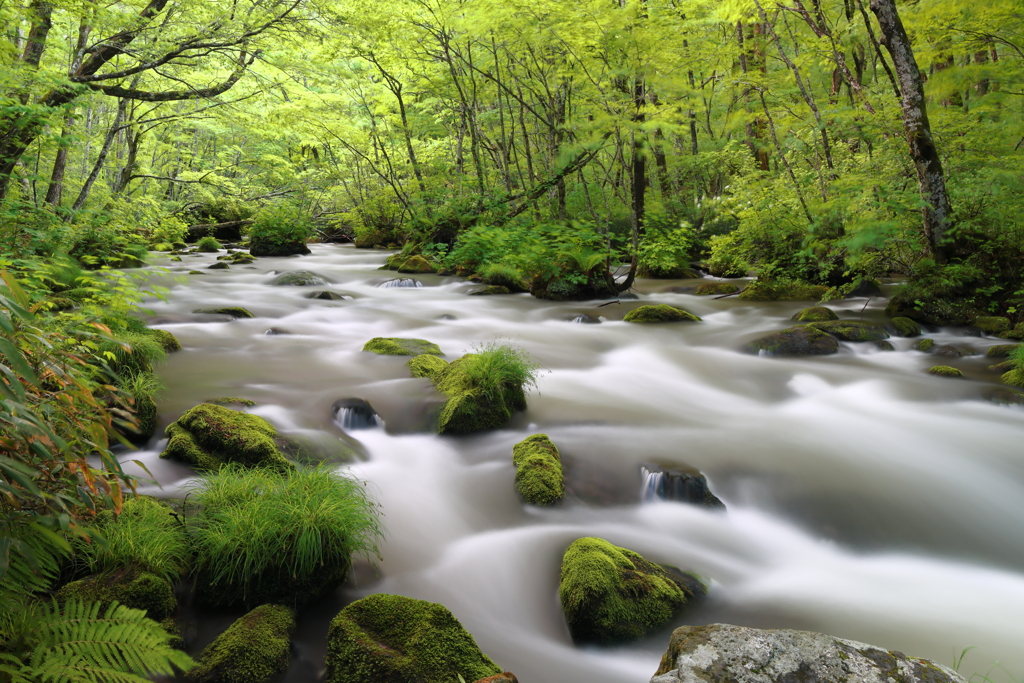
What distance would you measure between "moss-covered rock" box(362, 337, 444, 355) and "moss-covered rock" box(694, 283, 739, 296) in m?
6.94

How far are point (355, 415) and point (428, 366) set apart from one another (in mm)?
1212

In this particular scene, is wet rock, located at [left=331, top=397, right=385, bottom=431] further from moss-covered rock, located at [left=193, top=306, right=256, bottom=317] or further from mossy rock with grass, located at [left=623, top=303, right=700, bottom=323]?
mossy rock with grass, located at [left=623, top=303, right=700, bottom=323]

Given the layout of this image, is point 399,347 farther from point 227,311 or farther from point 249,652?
point 249,652

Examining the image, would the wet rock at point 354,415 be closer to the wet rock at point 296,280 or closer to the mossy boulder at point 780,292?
the wet rock at point 296,280

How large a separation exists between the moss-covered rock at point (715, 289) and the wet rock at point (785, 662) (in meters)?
10.4

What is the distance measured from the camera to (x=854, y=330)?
309 inches

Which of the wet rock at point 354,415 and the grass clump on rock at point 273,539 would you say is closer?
the grass clump on rock at point 273,539

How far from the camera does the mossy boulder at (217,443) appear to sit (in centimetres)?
368

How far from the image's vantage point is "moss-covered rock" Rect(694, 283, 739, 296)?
38.4 ft

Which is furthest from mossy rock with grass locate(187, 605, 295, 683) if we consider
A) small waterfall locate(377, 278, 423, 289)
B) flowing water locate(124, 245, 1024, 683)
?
small waterfall locate(377, 278, 423, 289)

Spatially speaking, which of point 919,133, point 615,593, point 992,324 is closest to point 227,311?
point 615,593

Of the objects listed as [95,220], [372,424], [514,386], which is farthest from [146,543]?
[95,220]

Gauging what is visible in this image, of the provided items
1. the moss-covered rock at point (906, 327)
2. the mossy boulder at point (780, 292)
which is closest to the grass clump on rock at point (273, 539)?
the moss-covered rock at point (906, 327)

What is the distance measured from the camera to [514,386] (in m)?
5.36
